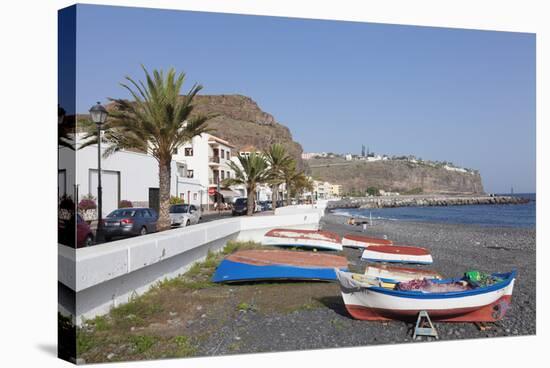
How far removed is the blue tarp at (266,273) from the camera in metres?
7.95

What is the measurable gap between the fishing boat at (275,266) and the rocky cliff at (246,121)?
1.90m

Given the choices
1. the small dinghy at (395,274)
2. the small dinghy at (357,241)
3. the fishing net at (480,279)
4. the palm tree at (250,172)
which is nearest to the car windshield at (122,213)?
the palm tree at (250,172)

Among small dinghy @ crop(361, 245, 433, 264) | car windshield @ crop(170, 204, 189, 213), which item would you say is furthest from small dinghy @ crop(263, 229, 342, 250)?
car windshield @ crop(170, 204, 189, 213)

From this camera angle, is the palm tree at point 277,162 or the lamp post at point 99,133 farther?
the palm tree at point 277,162

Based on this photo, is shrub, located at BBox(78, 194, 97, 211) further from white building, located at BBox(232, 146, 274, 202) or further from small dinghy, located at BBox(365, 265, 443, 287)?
small dinghy, located at BBox(365, 265, 443, 287)

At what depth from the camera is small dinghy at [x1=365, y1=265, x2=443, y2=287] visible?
7.70 m

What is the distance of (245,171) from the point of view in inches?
389

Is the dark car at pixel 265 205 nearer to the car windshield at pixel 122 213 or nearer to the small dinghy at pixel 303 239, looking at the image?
the small dinghy at pixel 303 239

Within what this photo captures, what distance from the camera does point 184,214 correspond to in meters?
8.34

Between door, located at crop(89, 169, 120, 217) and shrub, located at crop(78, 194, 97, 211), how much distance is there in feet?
0.55

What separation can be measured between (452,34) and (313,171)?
3.65 metres

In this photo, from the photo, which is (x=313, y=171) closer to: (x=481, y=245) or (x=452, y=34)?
(x=452, y=34)

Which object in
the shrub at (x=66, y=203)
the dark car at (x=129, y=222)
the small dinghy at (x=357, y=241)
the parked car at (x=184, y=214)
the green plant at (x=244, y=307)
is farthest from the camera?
the small dinghy at (x=357, y=241)

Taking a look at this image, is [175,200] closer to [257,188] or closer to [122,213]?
[122,213]
